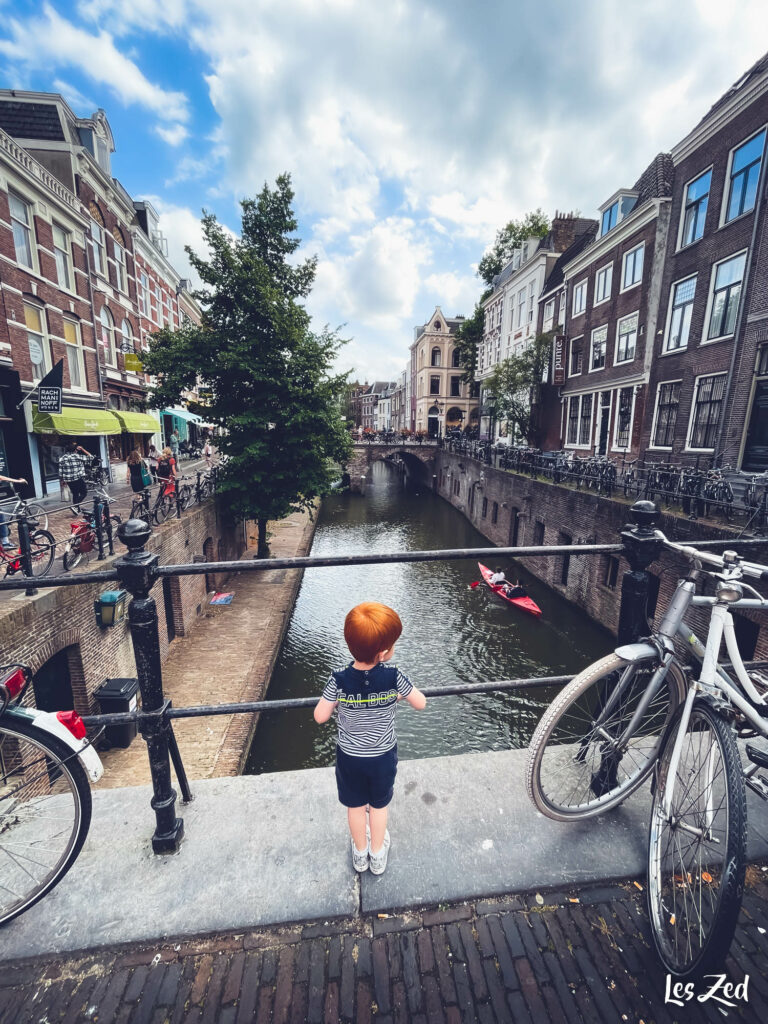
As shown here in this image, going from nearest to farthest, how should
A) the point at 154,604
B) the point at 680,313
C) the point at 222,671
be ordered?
1. the point at 154,604
2. the point at 222,671
3. the point at 680,313

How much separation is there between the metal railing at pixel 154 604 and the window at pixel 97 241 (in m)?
22.6

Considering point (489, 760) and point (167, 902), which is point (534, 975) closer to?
point (489, 760)

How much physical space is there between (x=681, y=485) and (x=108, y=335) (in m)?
22.9

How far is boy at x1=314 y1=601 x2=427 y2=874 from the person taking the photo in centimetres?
185

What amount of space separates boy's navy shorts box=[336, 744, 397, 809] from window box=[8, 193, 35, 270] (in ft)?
59.2

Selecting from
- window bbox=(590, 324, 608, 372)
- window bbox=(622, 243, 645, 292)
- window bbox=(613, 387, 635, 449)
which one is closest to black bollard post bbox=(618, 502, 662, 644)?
window bbox=(613, 387, 635, 449)

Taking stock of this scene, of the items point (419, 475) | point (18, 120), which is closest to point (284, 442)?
point (18, 120)

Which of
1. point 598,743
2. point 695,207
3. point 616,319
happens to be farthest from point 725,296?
point 598,743

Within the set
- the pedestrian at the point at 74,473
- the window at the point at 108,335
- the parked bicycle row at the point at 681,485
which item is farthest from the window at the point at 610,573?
the window at the point at 108,335

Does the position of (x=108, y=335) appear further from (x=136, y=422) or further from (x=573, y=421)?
(x=573, y=421)

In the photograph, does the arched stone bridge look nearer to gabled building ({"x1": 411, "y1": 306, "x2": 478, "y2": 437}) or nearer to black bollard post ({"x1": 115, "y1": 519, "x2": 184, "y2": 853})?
gabled building ({"x1": 411, "y1": 306, "x2": 478, "y2": 437})

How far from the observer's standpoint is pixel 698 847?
176 centimetres

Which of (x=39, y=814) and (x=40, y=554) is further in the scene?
(x=40, y=554)

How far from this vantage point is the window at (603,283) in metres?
20.1
